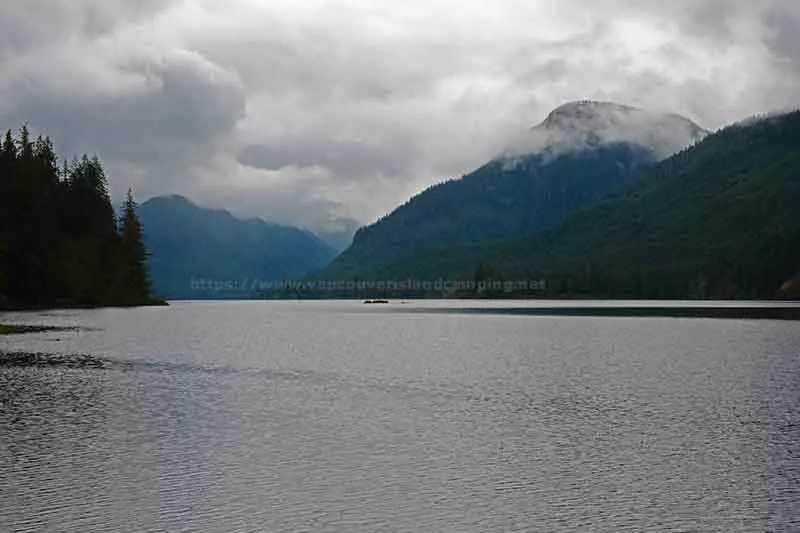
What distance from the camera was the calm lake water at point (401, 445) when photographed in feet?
105

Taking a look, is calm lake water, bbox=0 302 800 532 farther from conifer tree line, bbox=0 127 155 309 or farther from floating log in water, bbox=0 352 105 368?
conifer tree line, bbox=0 127 155 309

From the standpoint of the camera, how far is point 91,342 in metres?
104

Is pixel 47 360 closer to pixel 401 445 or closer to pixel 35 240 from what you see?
pixel 401 445

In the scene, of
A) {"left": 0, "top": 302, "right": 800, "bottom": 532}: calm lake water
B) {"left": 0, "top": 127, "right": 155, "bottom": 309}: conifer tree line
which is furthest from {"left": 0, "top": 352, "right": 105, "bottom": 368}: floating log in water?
{"left": 0, "top": 127, "right": 155, "bottom": 309}: conifer tree line

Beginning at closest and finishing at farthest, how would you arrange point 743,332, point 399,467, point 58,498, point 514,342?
point 58,498 < point 399,467 < point 514,342 < point 743,332

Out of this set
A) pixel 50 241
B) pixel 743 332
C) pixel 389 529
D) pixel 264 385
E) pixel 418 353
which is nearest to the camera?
pixel 389 529

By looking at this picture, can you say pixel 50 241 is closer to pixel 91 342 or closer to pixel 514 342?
pixel 91 342

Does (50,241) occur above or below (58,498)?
above

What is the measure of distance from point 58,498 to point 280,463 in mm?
9987

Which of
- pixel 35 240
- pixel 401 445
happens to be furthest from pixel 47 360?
pixel 35 240

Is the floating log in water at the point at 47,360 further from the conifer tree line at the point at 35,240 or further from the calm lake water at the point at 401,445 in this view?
the conifer tree line at the point at 35,240

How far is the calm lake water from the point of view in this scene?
3206 cm

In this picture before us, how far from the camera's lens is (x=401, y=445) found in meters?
44.8

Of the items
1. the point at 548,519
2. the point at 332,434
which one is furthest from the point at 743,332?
the point at 548,519
